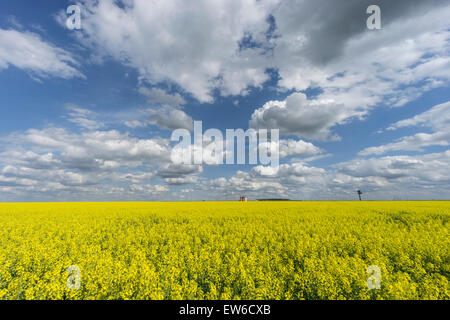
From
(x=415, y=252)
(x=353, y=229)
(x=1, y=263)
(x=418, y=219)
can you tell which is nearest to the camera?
(x=1, y=263)

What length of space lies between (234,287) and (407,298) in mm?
4144

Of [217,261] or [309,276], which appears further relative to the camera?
[217,261]

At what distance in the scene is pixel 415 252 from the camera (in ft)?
25.7
